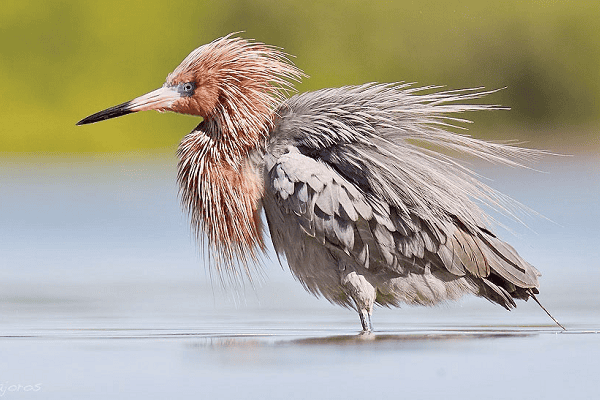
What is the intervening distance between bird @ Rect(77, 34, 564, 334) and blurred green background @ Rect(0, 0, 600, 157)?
425 inches

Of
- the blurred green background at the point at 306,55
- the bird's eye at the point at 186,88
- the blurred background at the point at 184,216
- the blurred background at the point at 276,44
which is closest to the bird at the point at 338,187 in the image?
the bird's eye at the point at 186,88

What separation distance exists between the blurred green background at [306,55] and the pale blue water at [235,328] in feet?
16.7

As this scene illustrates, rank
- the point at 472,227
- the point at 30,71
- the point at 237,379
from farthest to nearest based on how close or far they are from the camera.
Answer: the point at 30,71
the point at 472,227
the point at 237,379

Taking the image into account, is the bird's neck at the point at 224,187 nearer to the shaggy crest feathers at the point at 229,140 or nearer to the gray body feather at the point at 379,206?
the shaggy crest feathers at the point at 229,140

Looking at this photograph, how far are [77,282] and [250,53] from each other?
2.66m

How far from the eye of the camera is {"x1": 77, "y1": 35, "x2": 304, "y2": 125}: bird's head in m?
7.36

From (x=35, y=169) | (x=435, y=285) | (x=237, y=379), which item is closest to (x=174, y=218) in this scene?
(x=35, y=169)

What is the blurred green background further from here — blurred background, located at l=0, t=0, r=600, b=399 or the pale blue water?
the pale blue water

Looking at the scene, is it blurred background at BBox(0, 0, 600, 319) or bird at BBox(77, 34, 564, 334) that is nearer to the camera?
bird at BBox(77, 34, 564, 334)

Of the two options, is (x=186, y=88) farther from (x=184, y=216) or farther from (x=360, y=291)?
(x=184, y=216)

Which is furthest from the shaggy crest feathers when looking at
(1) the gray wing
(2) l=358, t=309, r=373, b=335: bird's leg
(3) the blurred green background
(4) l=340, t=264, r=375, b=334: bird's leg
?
(3) the blurred green background

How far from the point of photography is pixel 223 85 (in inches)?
292

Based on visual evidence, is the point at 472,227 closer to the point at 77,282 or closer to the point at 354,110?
the point at 354,110

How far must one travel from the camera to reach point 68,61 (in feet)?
62.9
